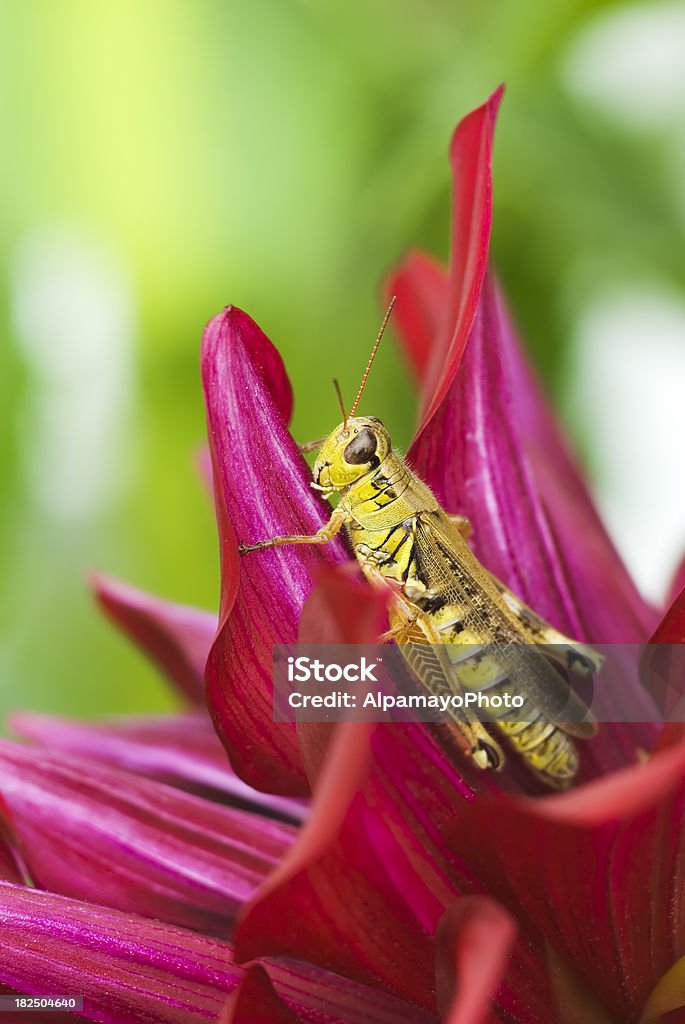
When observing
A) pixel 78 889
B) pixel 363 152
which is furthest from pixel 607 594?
pixel 363 152

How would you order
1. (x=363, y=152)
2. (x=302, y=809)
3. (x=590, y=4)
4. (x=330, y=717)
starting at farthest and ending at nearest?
(x=363, y=152)
(x=590, y=4)
(x=302, y=809)
(x=330, y=717)

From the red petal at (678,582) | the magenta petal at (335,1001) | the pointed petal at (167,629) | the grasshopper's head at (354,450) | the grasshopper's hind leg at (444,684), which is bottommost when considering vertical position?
the magenta petal at (335,1001)

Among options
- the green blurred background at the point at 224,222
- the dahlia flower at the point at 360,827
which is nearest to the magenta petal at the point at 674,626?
the dahlia flower at the point at 360,827

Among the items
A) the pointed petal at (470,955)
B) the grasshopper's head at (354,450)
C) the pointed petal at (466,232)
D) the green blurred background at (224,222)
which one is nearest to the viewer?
the pointed petal at (470,955)

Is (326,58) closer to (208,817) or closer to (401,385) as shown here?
(401,385)

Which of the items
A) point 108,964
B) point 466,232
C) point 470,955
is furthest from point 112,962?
point 466,232

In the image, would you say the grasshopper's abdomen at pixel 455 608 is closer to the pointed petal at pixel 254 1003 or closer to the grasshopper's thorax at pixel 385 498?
the grasshopper's thorax at pixel 385 498

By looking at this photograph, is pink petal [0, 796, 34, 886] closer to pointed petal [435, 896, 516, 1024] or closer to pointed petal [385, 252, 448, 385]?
pointed petal [435, 896, 516, 1024]
